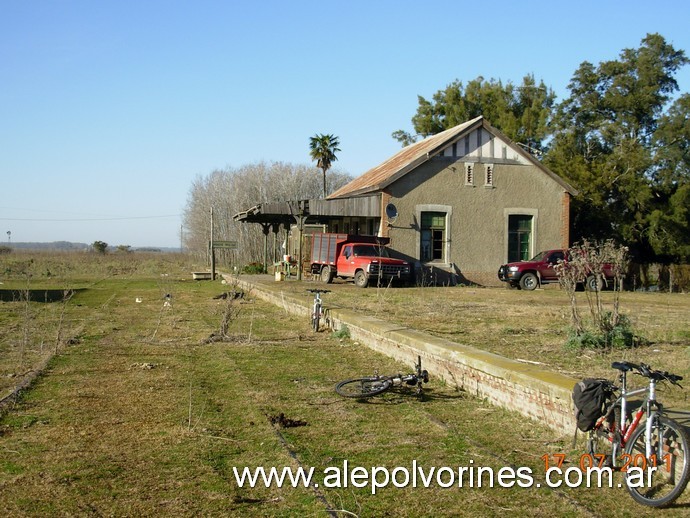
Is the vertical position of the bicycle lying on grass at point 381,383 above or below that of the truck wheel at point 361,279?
below

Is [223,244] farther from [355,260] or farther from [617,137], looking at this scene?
[617,137]

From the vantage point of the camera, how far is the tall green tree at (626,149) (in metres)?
36.3

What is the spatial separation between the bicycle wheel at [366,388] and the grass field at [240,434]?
0.36ft

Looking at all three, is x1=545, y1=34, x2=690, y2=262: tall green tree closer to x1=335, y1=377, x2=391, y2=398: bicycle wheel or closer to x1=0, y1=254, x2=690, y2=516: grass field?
x1=0, y1=254, x2=690, y2=516: grass field

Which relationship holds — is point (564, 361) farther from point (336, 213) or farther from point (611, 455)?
point (336, 213)

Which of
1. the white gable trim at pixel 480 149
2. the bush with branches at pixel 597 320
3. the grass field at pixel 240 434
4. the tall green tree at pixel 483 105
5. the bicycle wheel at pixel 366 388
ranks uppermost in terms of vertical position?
the tall green tree at pixel 483 105

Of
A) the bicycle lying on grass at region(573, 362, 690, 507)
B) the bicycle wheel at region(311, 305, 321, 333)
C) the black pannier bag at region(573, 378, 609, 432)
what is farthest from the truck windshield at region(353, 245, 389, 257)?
the bicycle lying on grass at region(573, 362, 690, 507)

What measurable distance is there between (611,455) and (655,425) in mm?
637

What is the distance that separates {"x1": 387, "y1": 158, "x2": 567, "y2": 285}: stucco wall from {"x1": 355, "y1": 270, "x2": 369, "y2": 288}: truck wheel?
3764 millimetres

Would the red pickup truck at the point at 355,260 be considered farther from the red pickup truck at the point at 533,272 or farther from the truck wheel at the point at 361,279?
the red pickup truck at the point at 533,272

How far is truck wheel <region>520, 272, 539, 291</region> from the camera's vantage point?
89.5 ft

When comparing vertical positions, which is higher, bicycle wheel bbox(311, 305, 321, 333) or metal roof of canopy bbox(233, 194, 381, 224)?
metal roof of canopy bbox(233, 194, 381, 224)

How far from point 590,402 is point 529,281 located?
22139 millimetres

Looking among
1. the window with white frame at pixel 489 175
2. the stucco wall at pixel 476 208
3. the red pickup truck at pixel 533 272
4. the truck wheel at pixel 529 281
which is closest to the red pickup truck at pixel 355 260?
the stucco wall at pixel 476 208
